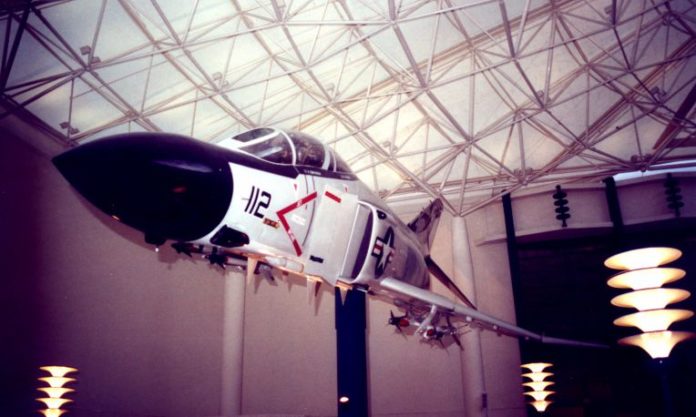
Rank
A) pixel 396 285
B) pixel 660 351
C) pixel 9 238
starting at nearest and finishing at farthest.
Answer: pixel 660 351 → pixel 396 285 → pixel 9 238

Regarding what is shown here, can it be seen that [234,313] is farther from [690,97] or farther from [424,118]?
[690,97]

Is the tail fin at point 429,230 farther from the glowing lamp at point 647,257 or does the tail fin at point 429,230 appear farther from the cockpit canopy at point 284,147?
the glowing lamp at point 647,257

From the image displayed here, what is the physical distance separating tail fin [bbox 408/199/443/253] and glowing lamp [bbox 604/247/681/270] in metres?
9.70

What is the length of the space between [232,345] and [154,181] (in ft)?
40.0

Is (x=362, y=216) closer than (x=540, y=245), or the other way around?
(x=362, y=216)

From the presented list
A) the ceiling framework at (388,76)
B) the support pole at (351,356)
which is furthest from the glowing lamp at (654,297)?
the support pole at (351,356)

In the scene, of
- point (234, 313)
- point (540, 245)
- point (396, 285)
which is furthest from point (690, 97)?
point (234, 313)

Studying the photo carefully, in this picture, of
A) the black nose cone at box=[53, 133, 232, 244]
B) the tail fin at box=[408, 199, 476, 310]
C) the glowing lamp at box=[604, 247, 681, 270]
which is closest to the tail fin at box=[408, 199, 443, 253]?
the tail fin at box=[408, 199, 476, 310]

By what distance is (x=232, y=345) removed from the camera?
1692cm

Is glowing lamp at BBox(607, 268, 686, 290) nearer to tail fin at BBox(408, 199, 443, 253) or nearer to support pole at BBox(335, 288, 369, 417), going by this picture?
tail fin at BBox(408, 199, 443, 253)

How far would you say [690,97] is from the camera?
15883 millimetres

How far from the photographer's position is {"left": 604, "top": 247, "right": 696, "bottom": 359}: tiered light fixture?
4.16 metres

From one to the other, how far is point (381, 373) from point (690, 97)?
13.3 m

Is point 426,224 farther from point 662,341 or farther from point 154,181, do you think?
point 662,341
